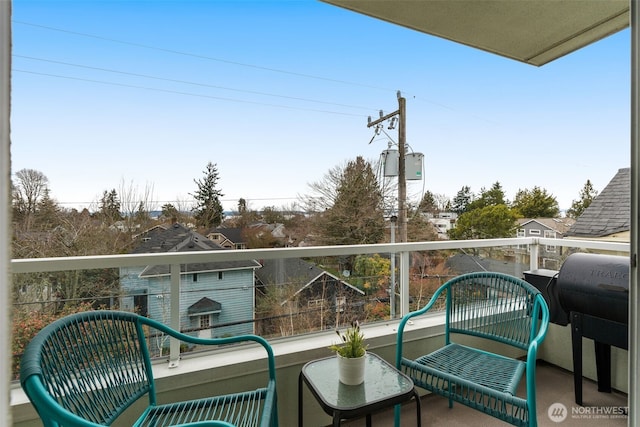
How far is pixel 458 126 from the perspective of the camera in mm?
4855

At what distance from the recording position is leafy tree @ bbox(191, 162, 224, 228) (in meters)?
3.38

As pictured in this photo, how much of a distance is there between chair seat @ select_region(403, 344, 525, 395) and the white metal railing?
556 millimetres

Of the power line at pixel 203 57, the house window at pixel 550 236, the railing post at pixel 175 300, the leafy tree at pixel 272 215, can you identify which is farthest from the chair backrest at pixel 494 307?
the power line at pixel 203 57

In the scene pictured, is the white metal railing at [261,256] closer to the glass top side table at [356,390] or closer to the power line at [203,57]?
the glass top side table at [356,390]

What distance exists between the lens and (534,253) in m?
3.01

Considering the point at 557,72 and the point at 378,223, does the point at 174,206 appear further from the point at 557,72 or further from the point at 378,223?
the point at 557,72

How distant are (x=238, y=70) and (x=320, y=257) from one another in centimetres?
258

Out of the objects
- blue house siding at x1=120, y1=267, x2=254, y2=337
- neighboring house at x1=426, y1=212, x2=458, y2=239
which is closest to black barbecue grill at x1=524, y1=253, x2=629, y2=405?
neighboring house at x1=426, y1=212, x2=458, y2=239

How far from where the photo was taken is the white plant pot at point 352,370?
1606mm

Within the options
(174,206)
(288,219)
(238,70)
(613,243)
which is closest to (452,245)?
(613,243)

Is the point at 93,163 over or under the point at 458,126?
under

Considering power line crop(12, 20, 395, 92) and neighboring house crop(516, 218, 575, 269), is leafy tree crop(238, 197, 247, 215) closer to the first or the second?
power line crop(12, 20, 395, 92)

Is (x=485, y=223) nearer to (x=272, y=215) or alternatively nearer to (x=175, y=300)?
(x=272, y=215)

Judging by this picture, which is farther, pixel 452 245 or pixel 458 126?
pixel 458 126
